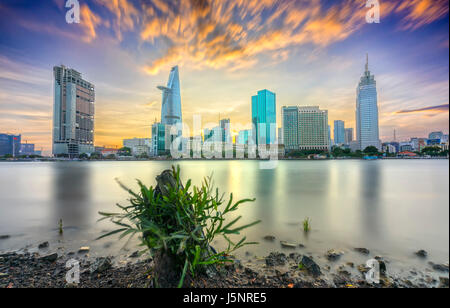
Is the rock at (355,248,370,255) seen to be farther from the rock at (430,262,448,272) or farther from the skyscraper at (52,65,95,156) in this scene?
the skyscraper at (52,65,95,156)

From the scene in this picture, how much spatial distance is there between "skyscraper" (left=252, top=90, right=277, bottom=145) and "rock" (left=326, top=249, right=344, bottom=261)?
3969 inches

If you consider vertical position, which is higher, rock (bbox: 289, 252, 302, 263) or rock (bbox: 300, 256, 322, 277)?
rock (bbox: 300, 256, 322, 277)

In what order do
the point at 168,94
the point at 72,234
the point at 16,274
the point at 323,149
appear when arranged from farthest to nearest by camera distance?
the point at 168,94 → the point at 323,149 → the point at 72,234 → the point at 16,274

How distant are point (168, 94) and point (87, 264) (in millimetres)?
129989

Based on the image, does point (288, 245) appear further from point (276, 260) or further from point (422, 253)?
point (422, 253)

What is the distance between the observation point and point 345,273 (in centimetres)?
262

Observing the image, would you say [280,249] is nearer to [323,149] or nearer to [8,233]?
[8,233]

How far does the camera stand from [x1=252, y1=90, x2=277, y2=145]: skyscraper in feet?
349

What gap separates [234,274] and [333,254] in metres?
2.19

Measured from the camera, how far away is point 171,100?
121 m

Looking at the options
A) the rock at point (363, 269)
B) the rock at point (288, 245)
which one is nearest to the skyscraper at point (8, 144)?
the rock at point (288, 245)

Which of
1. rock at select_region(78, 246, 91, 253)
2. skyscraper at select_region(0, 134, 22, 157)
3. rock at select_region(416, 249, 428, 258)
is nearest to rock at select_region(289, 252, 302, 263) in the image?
rock at select_region(416, 249, 428, 258)

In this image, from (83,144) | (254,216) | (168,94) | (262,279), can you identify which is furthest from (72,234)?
(168,94)
